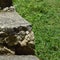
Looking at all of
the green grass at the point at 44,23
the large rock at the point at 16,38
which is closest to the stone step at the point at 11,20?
the large rock at the point at 16,38

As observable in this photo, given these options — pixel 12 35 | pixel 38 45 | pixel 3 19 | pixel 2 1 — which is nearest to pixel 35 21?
pixel 38 45

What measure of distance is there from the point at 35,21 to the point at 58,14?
0.67 meters

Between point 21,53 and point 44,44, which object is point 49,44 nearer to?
point 44,44

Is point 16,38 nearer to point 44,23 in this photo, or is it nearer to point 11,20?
point 11,20

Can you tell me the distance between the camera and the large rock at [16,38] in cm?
299

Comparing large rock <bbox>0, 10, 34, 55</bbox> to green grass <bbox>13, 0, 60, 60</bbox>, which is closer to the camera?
large rock <bbox>0, 10, 34, 55</bbox>

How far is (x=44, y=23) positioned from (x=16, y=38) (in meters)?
2.34

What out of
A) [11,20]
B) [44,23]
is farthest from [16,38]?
[44,23]

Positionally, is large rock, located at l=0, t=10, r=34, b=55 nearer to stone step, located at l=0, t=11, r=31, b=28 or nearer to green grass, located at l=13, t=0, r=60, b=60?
stone step, located at l=0, t=11, r=31, b=28

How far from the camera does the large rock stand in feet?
9.81

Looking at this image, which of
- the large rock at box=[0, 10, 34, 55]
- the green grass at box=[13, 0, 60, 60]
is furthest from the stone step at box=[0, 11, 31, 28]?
the green grass at box=[13, 0, 60, 60]

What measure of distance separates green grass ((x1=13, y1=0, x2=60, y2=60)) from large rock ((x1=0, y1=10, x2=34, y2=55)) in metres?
0.84

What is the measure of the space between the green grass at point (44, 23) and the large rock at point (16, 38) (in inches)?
33.1

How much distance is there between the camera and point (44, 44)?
446 centimetres
